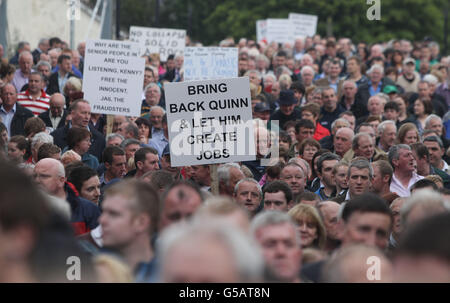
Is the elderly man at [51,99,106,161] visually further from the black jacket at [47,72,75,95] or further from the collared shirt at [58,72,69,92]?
the collared shirt at [58,72,69,92]

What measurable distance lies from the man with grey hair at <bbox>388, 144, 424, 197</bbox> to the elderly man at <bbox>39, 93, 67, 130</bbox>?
Result: 462cm

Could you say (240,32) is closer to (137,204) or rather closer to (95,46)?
(95,46)

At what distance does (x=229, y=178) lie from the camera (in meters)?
9.52

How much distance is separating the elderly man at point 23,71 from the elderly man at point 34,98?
1884 mm

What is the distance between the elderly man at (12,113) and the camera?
13.3 metres

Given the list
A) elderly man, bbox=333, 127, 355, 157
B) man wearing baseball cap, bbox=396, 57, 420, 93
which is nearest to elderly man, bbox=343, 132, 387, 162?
elderly man, bbox=333, 127, 355, 157

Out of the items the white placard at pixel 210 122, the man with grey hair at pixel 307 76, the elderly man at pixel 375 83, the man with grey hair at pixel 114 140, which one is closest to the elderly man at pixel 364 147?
the white placard at pixel 210 122

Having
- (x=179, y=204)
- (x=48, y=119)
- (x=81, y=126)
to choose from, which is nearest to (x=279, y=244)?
(x=179, y=204)

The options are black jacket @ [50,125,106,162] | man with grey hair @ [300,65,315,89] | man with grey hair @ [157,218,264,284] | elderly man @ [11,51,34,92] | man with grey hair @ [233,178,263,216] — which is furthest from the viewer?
man with grey hair @ [300,65,315,89]

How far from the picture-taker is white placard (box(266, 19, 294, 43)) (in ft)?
94.5

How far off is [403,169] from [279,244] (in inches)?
239

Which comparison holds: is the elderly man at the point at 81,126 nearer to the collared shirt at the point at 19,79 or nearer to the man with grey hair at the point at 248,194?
the man with grey hair at the point at 248,194

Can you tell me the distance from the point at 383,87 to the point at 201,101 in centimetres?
917

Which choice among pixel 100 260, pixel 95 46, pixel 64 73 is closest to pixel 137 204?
pixel 100 260
